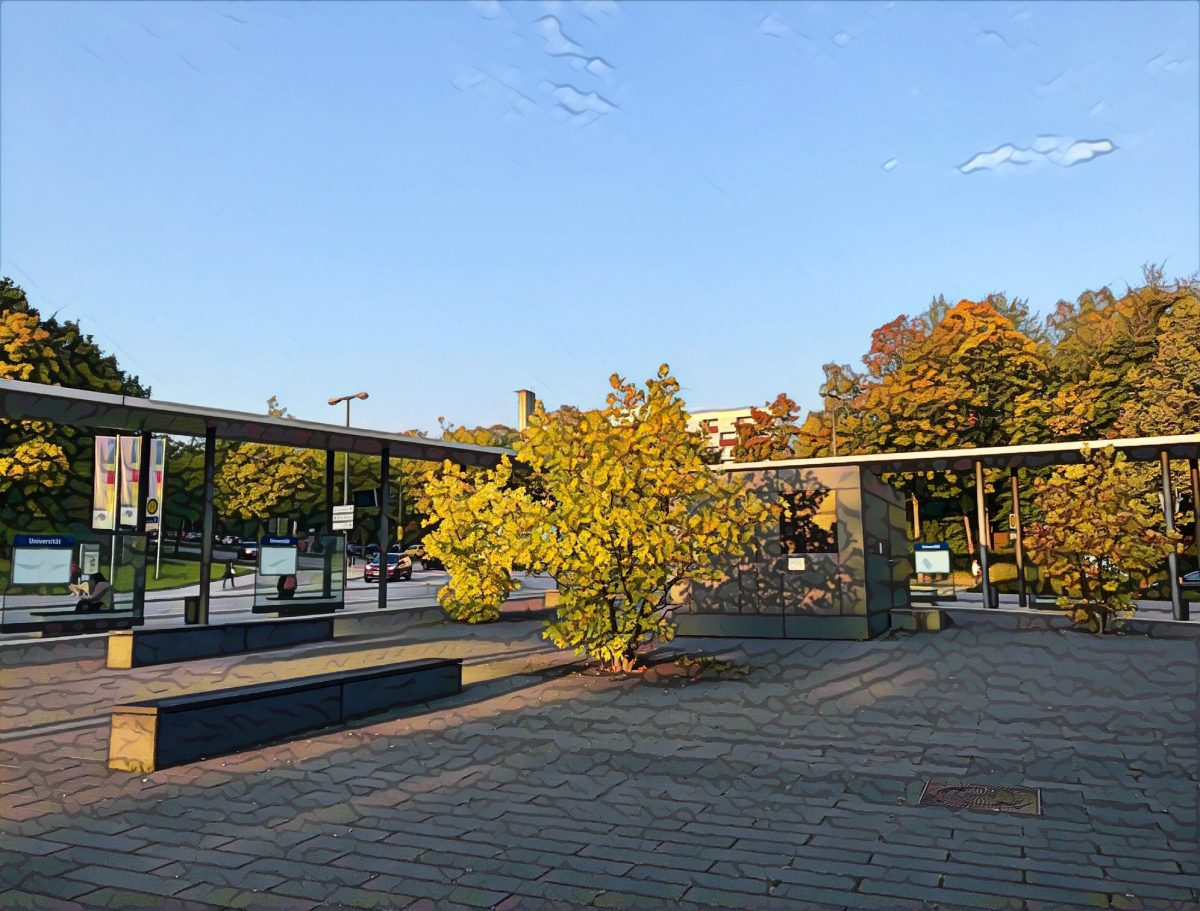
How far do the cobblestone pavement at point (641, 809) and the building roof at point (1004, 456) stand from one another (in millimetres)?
9157

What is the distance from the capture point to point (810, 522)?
1792 cm

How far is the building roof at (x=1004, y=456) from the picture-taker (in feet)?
64.3

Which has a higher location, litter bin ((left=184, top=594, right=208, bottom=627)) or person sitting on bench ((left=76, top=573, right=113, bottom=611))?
person sitting on bench ((left=76, top=573, right=113, bottom=611))

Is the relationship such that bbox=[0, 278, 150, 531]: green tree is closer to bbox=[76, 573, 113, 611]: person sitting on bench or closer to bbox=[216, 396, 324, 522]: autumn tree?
bbox=[216, 396, 324, 522]: autumn tree

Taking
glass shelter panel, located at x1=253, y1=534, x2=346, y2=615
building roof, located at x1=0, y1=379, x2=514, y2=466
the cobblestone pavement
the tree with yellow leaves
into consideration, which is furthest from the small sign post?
the cobblestone pavement

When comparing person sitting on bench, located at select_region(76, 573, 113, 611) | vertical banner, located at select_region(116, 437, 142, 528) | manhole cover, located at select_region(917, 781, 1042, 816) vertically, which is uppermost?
vertical banner, located at select_region(116, 437, 142, 528)

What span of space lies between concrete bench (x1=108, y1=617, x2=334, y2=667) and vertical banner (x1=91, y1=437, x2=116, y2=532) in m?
9.18

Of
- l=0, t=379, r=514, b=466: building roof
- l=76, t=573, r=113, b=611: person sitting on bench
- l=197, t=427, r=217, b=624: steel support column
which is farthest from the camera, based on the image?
l=197, t=427, r=217, b=624: steel support column

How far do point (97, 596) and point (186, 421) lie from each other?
3.69 meters

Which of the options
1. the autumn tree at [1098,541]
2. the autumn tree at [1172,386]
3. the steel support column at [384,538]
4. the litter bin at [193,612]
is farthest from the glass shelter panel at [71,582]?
the autumn tree at [1172,386]

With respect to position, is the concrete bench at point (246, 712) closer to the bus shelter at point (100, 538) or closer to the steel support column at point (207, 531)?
the bus shelter at point (100, 538)

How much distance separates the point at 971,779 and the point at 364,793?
4.62 m

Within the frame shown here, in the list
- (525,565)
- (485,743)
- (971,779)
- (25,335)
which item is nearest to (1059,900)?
(971,779)

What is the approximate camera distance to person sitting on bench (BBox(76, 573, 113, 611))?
17109 millimetres
